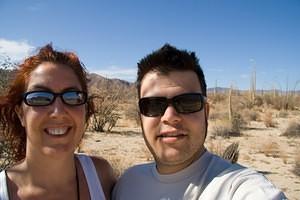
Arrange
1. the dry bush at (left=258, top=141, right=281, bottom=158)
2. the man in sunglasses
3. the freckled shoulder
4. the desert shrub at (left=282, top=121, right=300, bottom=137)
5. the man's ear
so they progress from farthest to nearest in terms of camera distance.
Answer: the desert shrub at (left=282, top=121, right=300, bottom=137), the dry bush at (left=258, top=141, right=281, bottom=158), the freckled shoulder, the man's ear, the man in sunglasses

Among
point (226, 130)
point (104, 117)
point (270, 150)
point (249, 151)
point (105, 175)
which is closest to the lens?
point (105, 175)

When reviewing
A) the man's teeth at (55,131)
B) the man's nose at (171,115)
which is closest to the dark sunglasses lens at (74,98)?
the man's teeth at (55,131)

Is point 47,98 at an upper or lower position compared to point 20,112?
upper

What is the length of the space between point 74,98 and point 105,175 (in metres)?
0.82

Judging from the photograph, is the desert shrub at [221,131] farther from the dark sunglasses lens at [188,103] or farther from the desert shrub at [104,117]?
the dark sunglasses lens at [188,103]

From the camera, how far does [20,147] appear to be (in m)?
3.41

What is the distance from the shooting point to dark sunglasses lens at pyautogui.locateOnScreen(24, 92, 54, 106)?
9.09ft

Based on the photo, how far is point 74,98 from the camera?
9.48 feet

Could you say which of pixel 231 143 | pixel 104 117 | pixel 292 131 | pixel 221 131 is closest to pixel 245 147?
pixel 231 143

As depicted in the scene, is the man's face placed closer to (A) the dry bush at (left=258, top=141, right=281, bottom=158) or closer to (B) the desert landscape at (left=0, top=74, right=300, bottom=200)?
(B) the desert landscape at (left=0, top=74, right=300, bottom=200)

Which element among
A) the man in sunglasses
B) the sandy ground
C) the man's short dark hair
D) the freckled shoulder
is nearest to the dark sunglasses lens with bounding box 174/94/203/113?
the man in sunglasses

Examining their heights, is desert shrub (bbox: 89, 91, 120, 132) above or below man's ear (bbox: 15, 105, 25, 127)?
below

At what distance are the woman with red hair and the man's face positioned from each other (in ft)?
1.91

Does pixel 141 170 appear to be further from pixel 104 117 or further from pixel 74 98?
pixel 104 117
